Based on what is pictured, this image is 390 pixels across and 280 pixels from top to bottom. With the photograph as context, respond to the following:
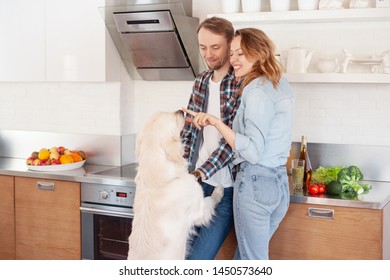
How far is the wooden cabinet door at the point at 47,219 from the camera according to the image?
146 inches

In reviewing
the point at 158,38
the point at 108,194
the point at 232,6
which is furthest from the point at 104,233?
the point at 232,6

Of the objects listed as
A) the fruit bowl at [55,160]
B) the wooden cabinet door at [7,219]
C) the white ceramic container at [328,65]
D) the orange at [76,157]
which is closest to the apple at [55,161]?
the fruit bowl at [55,160]

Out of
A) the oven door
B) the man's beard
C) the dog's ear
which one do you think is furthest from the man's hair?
the oven door

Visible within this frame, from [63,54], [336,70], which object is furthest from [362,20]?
[63,54]

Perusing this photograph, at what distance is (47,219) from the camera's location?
380cm

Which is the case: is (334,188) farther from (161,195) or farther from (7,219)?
(7,219)

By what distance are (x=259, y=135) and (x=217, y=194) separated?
49 centimetres

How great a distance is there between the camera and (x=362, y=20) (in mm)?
3336

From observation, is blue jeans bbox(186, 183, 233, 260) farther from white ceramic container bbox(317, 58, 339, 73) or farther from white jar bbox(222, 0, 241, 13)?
white jar bbox(222, 0, 241, 13)

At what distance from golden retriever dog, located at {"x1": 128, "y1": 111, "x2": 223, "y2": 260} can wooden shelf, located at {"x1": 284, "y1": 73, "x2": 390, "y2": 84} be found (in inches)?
38.4

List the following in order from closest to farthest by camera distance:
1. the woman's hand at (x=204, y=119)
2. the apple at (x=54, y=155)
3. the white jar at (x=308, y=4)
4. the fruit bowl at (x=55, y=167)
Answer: the woman's hand at (x=204, y=119) < the white jar at (x=308, y=4) < the fruit bowl at (x=55, y=167) < the apple at (x=54, y=155)

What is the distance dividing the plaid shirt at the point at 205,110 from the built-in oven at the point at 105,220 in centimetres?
68

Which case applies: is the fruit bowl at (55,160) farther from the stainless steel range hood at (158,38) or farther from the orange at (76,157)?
the stainless steel range hood at (158,38)

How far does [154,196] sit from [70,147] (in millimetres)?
1846
